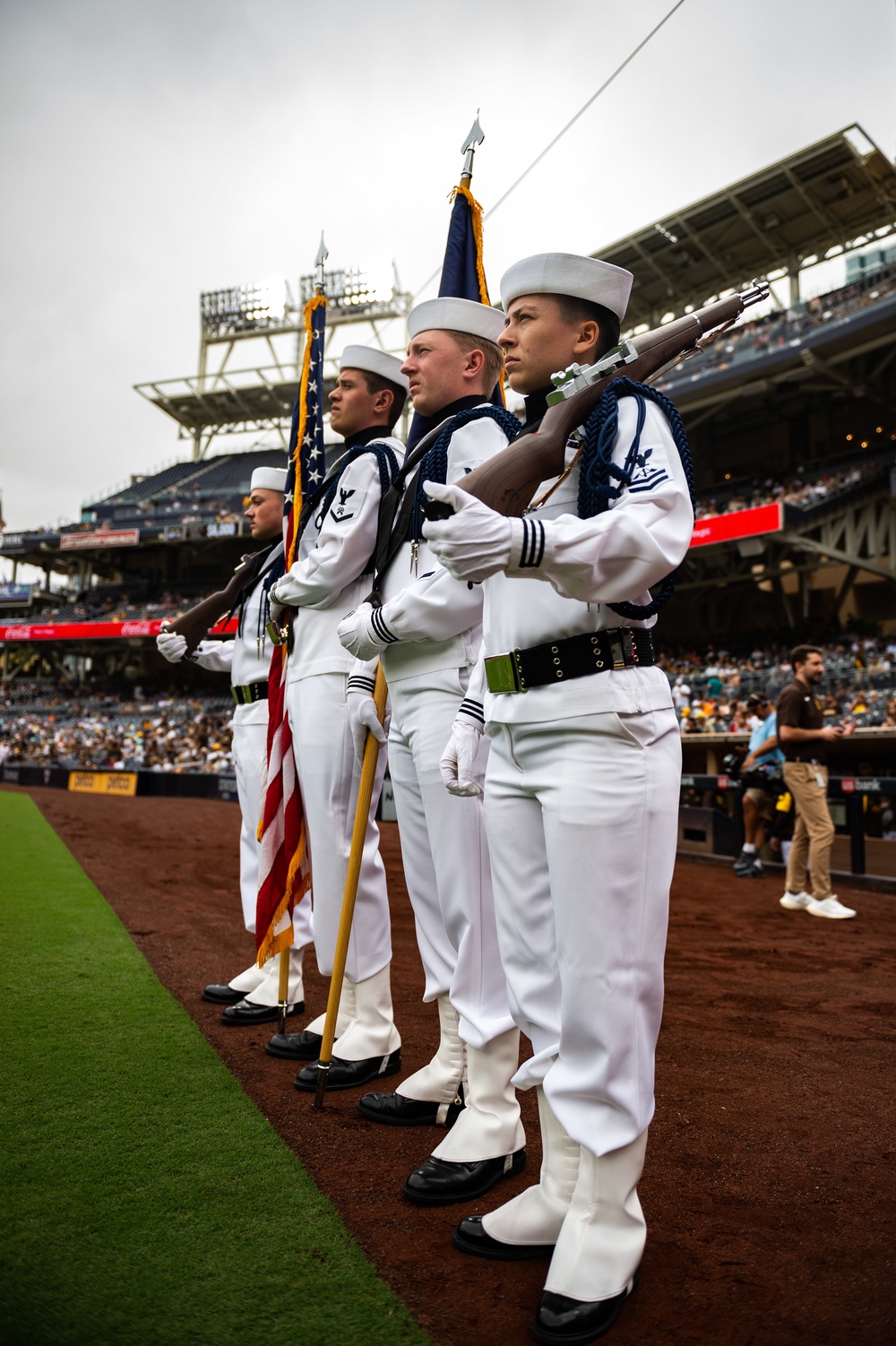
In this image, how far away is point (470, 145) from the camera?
3504mm

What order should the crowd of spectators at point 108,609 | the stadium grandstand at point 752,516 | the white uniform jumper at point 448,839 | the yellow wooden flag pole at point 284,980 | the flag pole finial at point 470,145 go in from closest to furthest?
the white uniform jumper at point 448,839 → the flag pole finial at point 470,145 → the yellow wooden flag pole at point 284,980 → the stadium grandstand at point 752,516 → the crowd of spectators at point 108,609

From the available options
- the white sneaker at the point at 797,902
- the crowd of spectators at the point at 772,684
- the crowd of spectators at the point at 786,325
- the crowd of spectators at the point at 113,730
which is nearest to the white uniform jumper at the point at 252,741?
the white sneaker at the point at 797,902

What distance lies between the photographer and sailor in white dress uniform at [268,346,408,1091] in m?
3.30

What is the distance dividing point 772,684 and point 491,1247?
18.2 meters

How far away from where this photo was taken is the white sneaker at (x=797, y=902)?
7.59 meters

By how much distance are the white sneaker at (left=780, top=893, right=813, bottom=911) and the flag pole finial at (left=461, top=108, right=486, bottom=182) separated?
617 centimetres

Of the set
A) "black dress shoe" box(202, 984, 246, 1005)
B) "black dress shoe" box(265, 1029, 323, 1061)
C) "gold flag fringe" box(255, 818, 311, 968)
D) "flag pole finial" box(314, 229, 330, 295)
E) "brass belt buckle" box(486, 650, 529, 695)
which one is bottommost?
"black dress shoe" box(202, 984, 246, 1005)

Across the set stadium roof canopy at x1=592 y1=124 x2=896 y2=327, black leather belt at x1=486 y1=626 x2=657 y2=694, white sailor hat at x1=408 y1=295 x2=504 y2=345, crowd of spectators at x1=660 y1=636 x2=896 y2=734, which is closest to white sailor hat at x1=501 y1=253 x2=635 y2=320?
white sailor hat at x1=408 y1=295 x2=504 y2=345

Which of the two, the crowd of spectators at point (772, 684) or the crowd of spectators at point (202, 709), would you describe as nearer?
the crowd of spectators at point (772, 684)

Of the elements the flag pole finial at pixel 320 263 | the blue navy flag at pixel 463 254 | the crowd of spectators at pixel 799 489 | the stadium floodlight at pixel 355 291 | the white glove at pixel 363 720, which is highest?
the stadium floodlight at pixel 355 291

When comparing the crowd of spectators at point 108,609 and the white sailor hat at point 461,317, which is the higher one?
the crowd of spectators at point 108,609

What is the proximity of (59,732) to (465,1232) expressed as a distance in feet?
111

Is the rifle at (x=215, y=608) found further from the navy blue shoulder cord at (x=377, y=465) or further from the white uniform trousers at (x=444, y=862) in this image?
the white uniform trousers at (x=444, y=862)

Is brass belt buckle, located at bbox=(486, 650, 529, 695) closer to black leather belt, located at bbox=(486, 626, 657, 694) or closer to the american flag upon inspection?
black leather belt, located at bbox=(486, 626, 657, 694)
